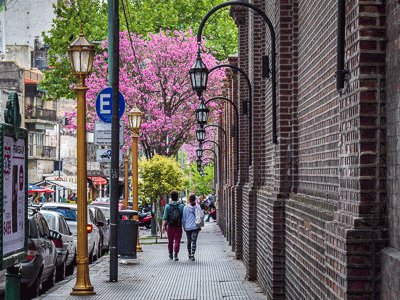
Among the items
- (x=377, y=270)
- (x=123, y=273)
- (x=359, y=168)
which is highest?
(x=359, y=168)

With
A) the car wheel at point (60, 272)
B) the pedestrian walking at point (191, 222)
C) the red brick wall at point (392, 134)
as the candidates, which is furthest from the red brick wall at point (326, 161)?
the pedestrian walking at point (191, 222)

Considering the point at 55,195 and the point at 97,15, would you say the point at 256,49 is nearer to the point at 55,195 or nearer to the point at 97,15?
the point at 97,15

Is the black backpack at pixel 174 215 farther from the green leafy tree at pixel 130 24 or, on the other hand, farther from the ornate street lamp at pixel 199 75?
the green leafy tree at pixel 130 24

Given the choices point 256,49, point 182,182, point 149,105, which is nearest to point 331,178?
point 256,49

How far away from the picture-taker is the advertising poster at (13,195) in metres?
8.05

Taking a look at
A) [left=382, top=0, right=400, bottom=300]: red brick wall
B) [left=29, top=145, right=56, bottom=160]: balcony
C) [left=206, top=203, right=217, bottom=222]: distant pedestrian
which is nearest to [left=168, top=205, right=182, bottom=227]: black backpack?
[left=382, top=0, right=400, bottom=300]: red brick wall

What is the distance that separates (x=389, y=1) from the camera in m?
7.35

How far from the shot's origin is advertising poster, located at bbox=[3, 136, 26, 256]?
8055 mm

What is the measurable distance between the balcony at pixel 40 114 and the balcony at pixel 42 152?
8.33ft

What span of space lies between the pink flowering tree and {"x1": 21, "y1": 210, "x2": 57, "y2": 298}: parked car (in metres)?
28.4

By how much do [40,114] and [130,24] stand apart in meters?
39.3

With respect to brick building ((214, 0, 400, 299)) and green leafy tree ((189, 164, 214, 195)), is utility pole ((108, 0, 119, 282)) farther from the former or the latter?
green leafy tree ((189, 164, 214, 195))

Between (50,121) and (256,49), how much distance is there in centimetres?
7791

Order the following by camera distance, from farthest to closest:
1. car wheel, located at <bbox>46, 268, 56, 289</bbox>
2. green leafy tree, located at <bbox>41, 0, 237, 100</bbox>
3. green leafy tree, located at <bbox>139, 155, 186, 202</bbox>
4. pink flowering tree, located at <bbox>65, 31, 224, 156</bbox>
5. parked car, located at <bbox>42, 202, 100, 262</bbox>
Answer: green leafy tree, located at <bbox>41, 0, 237, 100</bbox> → pink flowering tree, located at <bbox>65, 31, 224, 156</bbox> → green leafy tree, located at <bbox>139, 155, 186, 202</bbox> → parked car, located at <bbox>42, 202, 100, 262</bbox> → car wheel, located at <bbox>46, 268, 56, 289</bbox>
